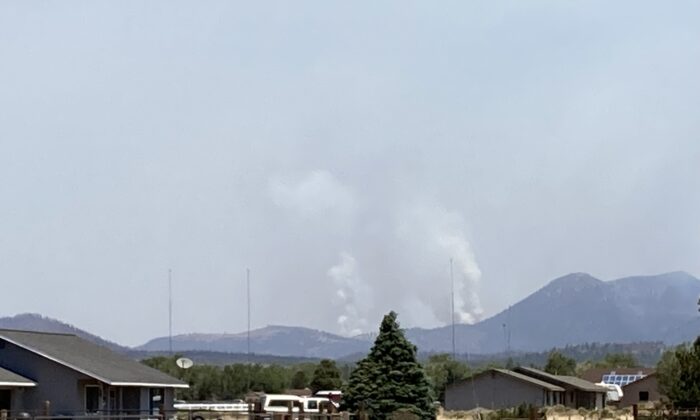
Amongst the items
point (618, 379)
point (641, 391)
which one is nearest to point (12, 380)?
point (641, 391)

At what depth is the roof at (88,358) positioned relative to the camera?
53938mm

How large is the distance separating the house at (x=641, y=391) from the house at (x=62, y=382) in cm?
6593

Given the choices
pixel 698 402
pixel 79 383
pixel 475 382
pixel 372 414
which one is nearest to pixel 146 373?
pixel 79 383

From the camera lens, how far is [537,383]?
9731 centimetres

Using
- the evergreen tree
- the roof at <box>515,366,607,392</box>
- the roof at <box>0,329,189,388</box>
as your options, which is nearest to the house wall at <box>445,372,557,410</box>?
the roof at <box>515,366,607,392</box>

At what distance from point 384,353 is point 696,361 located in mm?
14012

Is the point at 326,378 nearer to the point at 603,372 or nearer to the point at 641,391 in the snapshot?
the point at 641,391

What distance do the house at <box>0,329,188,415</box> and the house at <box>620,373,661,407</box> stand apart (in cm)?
6593

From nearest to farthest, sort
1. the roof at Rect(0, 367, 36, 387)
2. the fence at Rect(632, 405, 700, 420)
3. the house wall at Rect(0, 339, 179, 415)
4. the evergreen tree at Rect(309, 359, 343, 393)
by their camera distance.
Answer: the roof at Rect(0, 367, 36, 387), the house wall at Rect(0, 339, 179, 415), the fence at Rect(632, 405, 700, 420), the evergreen tree at Rect(309, 359, 343, 393)

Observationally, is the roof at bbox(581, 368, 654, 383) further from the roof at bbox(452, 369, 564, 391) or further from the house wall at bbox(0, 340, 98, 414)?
the house wall at bbox(0, 340, 98, 414)

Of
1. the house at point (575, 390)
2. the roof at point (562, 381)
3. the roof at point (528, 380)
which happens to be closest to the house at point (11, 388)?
the roof at point (528, 380)

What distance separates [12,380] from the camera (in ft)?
171

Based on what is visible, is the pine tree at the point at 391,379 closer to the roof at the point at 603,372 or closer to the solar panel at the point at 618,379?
the solar panel at the point at 618,379

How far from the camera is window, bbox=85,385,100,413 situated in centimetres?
5416
